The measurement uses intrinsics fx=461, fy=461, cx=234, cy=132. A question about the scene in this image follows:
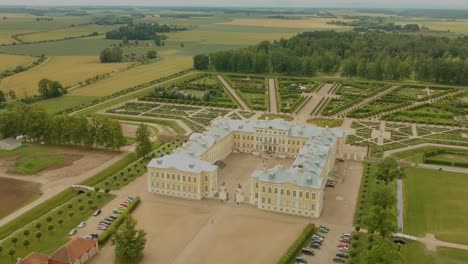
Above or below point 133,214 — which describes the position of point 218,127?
above

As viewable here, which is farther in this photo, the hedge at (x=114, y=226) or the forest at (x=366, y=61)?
the forest at (x=366, y=61)

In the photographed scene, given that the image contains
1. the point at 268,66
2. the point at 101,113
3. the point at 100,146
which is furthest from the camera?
the point at 268,66

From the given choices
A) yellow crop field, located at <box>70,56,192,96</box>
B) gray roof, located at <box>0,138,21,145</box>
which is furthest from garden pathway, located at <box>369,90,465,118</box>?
gray roof, located at <box>0,138,21,145</box>

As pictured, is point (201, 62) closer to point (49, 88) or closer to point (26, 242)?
point (49, 88)

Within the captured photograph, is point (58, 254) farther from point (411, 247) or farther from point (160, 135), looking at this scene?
point (160, 135)

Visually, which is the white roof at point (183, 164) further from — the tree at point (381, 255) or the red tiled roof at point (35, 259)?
the tree at point (381, 255)

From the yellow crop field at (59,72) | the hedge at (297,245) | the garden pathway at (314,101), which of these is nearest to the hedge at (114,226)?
the hedge at (297,245)

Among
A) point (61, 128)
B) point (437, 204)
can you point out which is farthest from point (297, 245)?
point (61, 128)

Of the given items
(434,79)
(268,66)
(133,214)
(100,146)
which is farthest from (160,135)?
(434,79)
